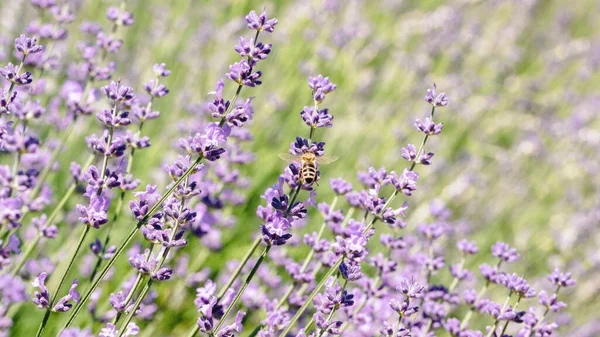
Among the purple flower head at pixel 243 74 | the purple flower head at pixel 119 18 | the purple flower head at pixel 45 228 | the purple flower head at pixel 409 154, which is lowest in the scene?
the purple flower head at pixel 45 228

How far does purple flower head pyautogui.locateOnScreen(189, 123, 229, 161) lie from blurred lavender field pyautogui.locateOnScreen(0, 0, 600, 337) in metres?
0.95

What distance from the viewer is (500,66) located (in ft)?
20.9

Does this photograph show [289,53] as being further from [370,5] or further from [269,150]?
[370,5]

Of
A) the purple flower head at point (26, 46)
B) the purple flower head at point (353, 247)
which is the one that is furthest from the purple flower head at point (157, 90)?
the purple flower head at point (353, 247)

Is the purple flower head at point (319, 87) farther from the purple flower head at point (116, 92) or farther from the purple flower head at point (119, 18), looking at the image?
the purple flower head at point (119, 18)

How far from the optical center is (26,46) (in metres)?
1.70

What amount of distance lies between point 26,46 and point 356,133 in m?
3.66

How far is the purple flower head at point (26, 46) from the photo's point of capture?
5.44 feet

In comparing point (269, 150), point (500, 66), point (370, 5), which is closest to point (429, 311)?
point (269, 150)

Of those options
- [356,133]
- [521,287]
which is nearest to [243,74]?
[521,287]

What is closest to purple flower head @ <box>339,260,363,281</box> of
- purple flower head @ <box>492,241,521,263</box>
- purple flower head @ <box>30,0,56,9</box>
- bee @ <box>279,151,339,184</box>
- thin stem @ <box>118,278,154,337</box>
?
bee @ <box>279,151,339,184</box>

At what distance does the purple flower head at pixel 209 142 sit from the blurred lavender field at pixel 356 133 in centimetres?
95

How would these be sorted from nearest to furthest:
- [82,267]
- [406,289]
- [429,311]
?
[406,289]
[429,311]
[82,267]

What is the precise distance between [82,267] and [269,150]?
1.99 meters
